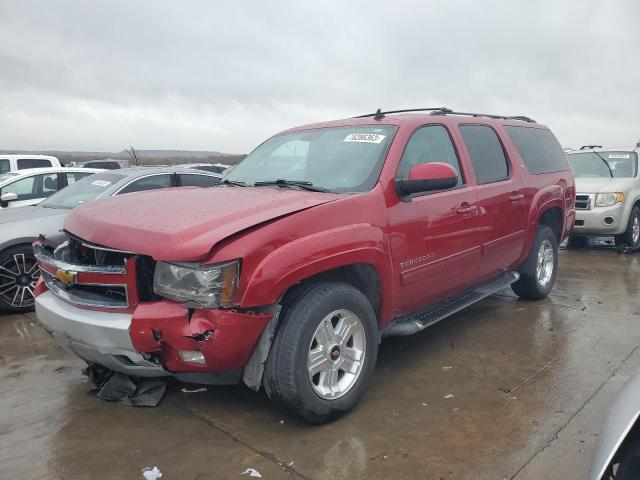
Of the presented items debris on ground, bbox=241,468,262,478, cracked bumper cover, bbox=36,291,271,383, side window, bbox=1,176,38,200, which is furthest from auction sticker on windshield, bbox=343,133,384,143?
side window, bbox=1,176,38,200

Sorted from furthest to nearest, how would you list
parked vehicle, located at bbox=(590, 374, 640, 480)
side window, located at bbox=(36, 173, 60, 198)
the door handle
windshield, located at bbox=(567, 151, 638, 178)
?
1. windshield, located at bbox=(567, 151, 638, 178)
2. side window, located at bbox=(36, 173, 60, 198)
3. the door handle
4. parked vehicle, located at bbox=(590, 374, 640, 480)

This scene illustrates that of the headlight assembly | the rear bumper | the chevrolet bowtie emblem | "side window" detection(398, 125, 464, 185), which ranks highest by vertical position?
"side window" detection(398, 125, 464, 185)

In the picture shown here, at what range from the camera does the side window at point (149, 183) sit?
603cm

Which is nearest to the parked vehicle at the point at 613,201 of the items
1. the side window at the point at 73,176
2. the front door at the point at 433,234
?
the front door at the point at 433,234

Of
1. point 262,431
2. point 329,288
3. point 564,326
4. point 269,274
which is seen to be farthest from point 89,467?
point 564,326

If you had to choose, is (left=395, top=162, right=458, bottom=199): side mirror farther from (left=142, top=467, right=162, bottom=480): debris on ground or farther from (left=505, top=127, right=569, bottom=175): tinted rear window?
(left=142, top=467, right=162, bottom=480): debris on ground

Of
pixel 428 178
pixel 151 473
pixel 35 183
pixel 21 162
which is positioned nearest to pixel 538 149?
pixel 428 178

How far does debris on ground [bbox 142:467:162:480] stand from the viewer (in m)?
2.58

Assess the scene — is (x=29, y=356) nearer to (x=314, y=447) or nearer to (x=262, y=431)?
(x=262, y=431)

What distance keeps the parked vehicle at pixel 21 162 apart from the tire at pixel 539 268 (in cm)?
1086

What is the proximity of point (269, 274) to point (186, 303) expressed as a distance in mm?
447

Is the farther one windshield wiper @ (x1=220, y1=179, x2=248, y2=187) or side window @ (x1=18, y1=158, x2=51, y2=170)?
side window @ (x1=18, y1=158, x2=51, y2=170)

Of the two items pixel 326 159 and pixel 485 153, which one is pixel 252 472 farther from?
pixel 485 153

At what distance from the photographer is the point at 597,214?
8398mm
